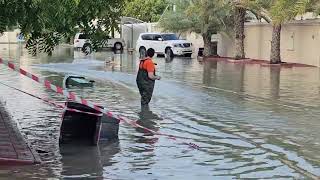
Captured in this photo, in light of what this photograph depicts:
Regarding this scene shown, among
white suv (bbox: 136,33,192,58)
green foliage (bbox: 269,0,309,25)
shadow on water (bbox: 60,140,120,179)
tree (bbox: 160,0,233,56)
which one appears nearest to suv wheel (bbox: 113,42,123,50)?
white suv (bbox: 136,33,192,58)

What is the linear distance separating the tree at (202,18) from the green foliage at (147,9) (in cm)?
2367

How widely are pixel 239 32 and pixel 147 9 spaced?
3095cm

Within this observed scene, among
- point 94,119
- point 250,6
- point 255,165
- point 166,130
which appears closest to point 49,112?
point 166,130

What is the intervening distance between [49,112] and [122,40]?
4352 centimetres

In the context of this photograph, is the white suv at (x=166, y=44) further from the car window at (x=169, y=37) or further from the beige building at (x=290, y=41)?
the beige building at (x=290, y=41)

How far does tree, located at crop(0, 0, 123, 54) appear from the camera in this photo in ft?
21.9

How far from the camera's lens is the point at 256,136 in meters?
11.0

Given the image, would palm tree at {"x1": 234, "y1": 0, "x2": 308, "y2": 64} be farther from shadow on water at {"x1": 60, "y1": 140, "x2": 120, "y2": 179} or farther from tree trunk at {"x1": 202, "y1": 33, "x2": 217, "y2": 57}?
shadow on water at {"x1": 60, "y1": 140, "x2": 120, "y2": 179}

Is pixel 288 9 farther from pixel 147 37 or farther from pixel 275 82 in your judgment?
pixel 147 37

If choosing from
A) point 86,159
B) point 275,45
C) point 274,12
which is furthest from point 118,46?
point 86,159

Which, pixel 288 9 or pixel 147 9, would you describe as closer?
pixel 288 9

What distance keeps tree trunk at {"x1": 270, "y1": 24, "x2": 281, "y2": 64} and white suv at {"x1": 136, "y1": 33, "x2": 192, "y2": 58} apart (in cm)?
1104

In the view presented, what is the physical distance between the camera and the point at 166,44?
4456cm

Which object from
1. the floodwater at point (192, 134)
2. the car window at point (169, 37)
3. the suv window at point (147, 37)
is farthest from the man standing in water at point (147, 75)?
the suv window at point (147, 37)
